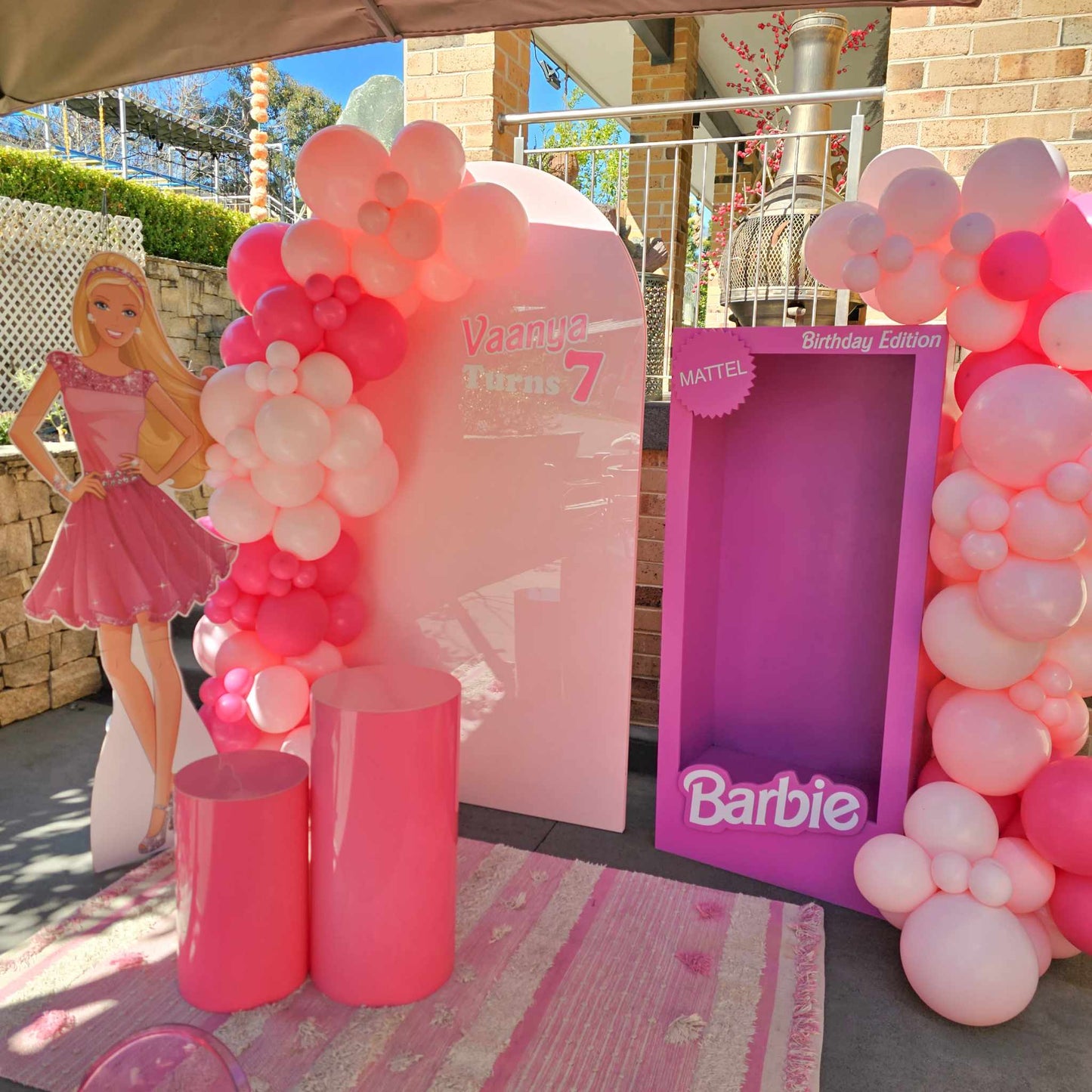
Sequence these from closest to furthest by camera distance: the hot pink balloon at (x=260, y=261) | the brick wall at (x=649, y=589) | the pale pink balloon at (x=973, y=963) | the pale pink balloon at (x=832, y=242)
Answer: the pale pink balloon at (x=973, y=963) < the pale pink balloon at (x=832, y=242) < the hot pink balloon at (x=260, y=261) < the brick wall at (x=649, y=589)

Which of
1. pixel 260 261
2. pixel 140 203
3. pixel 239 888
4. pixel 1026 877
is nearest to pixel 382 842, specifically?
pixel 239 888

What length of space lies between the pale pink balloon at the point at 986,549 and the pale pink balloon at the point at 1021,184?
2.36ft

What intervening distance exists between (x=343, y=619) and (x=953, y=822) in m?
1.94

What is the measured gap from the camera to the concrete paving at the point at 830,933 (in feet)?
6.29

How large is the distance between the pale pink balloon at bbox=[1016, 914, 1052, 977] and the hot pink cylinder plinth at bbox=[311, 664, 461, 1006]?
4.43 feet

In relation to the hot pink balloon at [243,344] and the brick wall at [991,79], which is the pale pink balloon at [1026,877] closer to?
the brick wall at [991,79]

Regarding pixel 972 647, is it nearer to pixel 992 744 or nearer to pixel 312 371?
pixel 992 744

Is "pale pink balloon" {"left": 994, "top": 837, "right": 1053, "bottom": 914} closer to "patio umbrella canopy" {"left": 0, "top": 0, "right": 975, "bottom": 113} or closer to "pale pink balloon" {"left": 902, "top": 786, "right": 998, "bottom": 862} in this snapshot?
"pale pink balloon" {"left": 902, "top": 786, "right": 998, "bottom": 862}

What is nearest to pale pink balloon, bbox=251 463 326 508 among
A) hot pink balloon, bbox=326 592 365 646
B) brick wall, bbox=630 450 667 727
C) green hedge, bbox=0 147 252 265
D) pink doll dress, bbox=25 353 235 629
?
pink doll dress, bbox=25 353 235 629

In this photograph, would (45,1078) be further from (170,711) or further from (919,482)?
(919,482)

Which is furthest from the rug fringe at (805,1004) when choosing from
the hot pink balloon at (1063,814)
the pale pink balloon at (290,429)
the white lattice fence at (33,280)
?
the white lattice fence at (33,280)

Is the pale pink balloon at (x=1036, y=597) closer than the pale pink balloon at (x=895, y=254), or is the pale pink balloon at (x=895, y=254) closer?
the pale pink balloon at (x=1036, y=597)

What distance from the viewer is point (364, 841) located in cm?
200

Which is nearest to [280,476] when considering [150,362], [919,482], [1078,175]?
[150,362]
